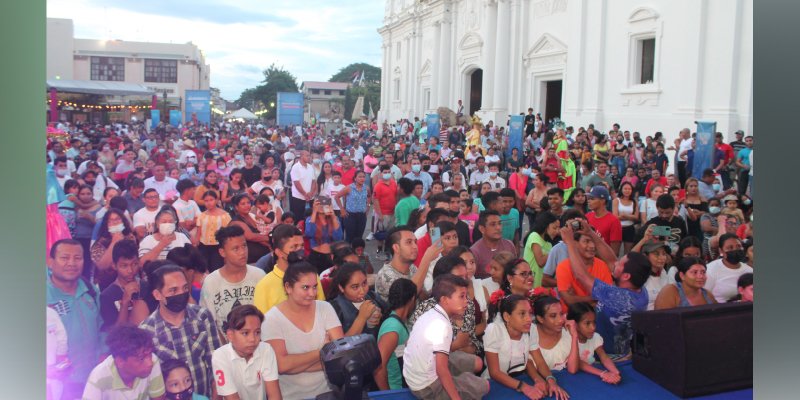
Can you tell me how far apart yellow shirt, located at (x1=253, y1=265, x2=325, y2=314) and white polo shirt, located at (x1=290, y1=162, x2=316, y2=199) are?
587 centimetres

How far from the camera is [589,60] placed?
21.4 metres

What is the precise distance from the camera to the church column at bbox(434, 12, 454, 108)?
3362cm

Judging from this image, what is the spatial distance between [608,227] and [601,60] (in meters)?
14.0

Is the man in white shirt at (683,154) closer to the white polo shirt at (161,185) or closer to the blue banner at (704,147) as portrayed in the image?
the blue banner at (704,147)

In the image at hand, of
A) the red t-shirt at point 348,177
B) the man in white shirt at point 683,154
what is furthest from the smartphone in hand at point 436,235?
the man in white shirt at point 683,154

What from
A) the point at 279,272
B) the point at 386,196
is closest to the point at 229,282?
the point at 279,272

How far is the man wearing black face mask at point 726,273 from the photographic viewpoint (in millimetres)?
6316

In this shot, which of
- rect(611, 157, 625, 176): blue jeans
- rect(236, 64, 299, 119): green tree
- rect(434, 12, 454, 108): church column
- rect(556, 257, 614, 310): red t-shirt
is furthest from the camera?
rect(236, 64, 299, 119): green tree

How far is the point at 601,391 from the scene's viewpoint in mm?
4570

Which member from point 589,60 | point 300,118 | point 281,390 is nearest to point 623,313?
point 281,390

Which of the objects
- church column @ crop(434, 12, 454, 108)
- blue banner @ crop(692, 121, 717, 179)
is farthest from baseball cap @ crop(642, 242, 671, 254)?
church column @ crop(434, 12, 454, 108)

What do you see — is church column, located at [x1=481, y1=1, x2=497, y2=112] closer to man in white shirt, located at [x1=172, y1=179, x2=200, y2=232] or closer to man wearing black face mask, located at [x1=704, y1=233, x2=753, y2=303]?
man in white shirt, located at [x1=172, y1=179, x2=200, y2=232]
